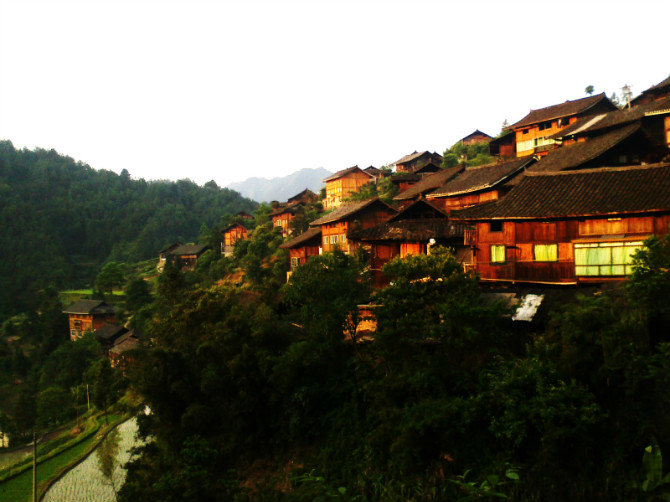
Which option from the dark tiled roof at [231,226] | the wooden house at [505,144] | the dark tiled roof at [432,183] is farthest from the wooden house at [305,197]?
the dark tiled roof at [432,183]

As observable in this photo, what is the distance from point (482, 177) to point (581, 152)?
188 inches

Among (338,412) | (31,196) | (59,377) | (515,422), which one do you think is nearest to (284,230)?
(59,377)

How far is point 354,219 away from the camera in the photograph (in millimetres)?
28047

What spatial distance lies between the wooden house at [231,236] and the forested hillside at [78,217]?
3003cm

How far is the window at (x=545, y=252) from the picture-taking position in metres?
14.5

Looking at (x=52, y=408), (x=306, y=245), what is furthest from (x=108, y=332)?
(x=306, y=245)

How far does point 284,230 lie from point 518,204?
109 ft

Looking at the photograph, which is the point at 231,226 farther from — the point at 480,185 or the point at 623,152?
the point at 623,152

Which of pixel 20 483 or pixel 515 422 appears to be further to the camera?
pixel 20 483

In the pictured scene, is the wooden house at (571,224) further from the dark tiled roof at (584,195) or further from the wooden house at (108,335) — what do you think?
the wooden house at (108,335)

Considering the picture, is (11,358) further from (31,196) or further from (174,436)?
(31,196)

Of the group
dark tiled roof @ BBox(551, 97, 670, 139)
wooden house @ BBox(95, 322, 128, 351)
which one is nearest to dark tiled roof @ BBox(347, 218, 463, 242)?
dark tiled roof @ BBox(551, 97, 670, 139)

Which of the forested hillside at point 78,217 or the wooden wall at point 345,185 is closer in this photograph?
the wooden wall at point 345,185

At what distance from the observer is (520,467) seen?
29.6 feet
